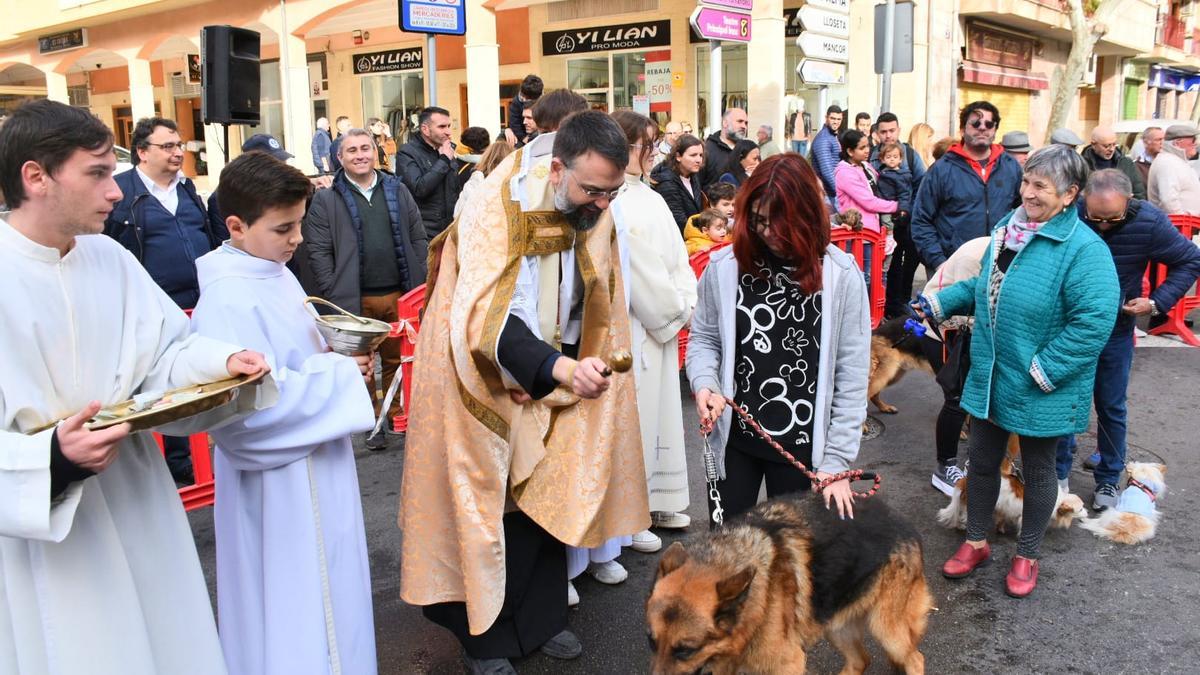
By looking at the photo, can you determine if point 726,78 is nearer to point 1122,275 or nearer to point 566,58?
point 566,58

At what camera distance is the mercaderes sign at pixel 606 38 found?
21.3 m

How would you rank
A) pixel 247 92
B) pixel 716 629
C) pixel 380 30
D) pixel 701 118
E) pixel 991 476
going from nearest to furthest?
pixel 716 629 → pixel 991 476 → pixel 247 92 → pixel 701 118 → pixel 380 30

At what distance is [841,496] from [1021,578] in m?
1.64

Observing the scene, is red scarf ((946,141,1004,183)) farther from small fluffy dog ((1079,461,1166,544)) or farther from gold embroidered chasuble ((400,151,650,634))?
gold embroidered chasuble ((400,151,650,634))

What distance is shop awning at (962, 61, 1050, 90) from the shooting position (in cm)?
2200

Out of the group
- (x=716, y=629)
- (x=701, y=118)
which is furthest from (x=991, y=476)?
(x=701, y=118)

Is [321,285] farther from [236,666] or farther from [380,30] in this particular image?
[380,30]

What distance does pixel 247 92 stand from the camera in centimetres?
799

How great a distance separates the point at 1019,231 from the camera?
3.98 metres

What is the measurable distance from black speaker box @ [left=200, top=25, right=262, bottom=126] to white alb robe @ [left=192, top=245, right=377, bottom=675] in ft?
18.4

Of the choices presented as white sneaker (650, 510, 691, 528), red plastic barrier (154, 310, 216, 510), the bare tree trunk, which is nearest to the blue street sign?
red plastic barrier (154, 310, 216, 510)

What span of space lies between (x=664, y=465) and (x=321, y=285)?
2.83m

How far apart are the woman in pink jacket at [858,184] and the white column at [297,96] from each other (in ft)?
55.9

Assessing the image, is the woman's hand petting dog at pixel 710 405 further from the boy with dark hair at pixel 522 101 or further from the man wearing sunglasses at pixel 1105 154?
the man wearing sunglasses at pixel 1105 154
